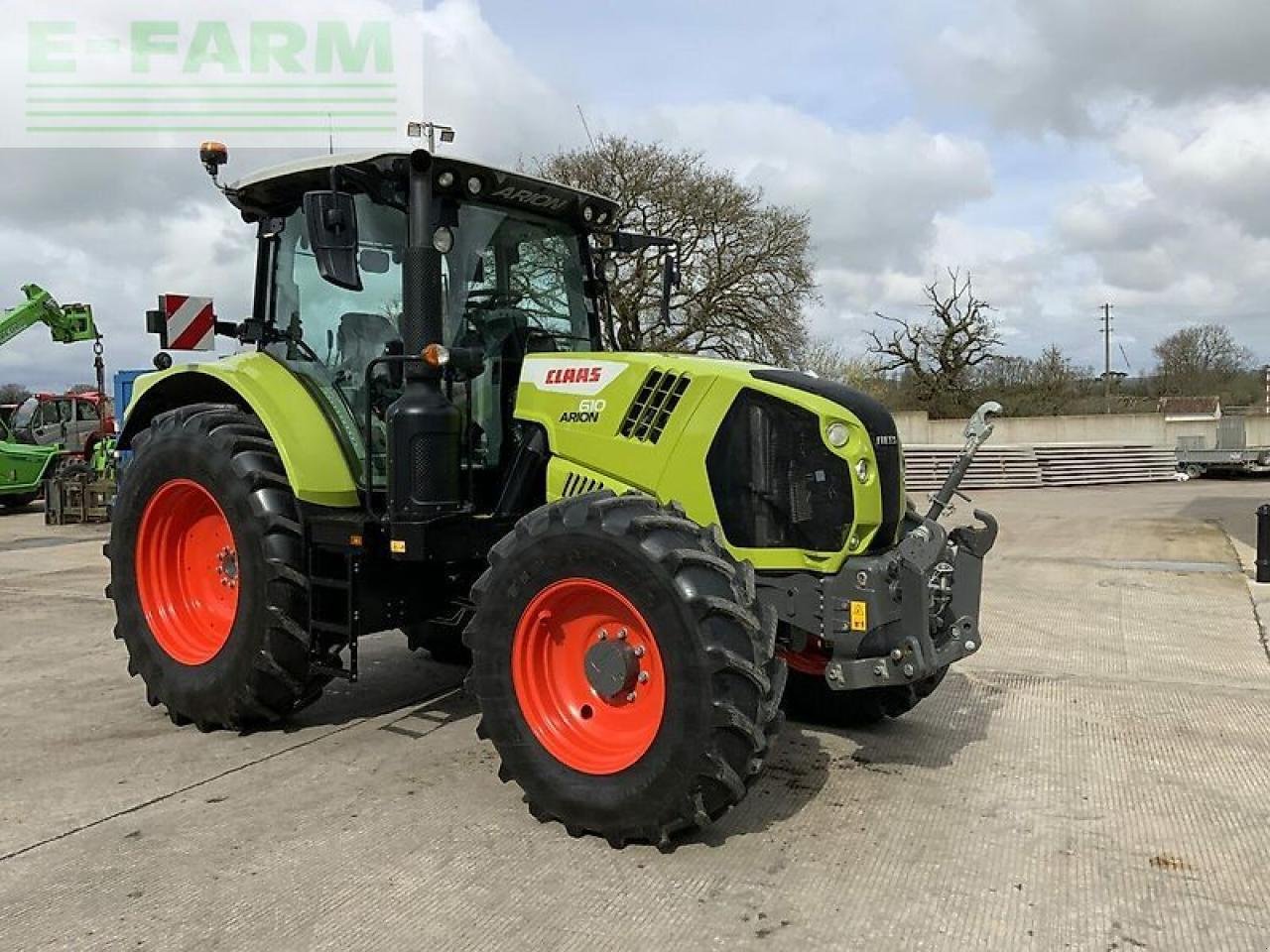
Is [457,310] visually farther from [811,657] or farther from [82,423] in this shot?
[82,423]

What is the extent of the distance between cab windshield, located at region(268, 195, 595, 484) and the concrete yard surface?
1.51m

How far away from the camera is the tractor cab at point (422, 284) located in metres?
4.44

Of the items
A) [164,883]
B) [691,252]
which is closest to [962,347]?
[691,252]

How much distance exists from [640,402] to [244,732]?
250 centimetres

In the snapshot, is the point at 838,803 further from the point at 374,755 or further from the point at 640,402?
the point at 374,755

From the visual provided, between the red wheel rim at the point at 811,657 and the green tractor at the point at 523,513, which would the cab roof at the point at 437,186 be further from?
the red wheel rim at the point at 811,657

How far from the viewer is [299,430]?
4.73 metres

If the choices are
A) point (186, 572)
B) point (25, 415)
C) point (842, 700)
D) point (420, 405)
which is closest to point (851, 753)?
point (842, 700)

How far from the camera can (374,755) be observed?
4.63 m

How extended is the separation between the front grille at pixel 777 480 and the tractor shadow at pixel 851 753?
100 centimetres

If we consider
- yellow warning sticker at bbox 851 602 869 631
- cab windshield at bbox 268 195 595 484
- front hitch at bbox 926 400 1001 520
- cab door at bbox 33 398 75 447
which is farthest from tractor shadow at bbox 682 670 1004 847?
cab door at bbox 33 398 75 447

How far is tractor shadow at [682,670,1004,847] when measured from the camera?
12.8 feet

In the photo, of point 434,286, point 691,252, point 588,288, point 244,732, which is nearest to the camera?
point 434,286

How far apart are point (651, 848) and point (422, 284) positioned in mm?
2466
